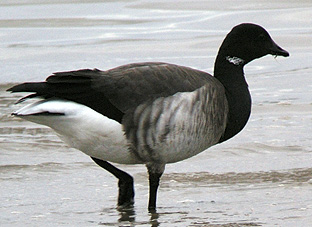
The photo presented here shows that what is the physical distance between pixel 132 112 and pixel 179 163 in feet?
6.23

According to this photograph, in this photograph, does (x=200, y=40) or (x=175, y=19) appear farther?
(x=175, y=19)

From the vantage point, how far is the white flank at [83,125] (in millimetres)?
6070

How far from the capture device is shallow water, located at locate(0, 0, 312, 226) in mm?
6258

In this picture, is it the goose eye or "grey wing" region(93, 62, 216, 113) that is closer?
"grey wing" region(93, 62, 216, 113)

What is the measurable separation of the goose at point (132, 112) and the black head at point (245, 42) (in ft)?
1.74

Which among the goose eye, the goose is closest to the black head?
the goose eye

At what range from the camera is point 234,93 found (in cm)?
689

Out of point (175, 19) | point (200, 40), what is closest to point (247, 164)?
point (200, 40)

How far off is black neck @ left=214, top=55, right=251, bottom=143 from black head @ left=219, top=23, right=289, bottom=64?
0.07 meters

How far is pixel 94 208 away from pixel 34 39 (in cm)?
889

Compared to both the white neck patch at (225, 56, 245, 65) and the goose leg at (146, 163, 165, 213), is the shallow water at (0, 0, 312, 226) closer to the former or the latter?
the goose leg at (146, 163, 165, 213)

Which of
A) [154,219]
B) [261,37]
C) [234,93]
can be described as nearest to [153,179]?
[154,219]

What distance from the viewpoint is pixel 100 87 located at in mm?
6238

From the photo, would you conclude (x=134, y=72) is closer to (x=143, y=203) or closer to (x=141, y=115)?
(x=141, y=115)
